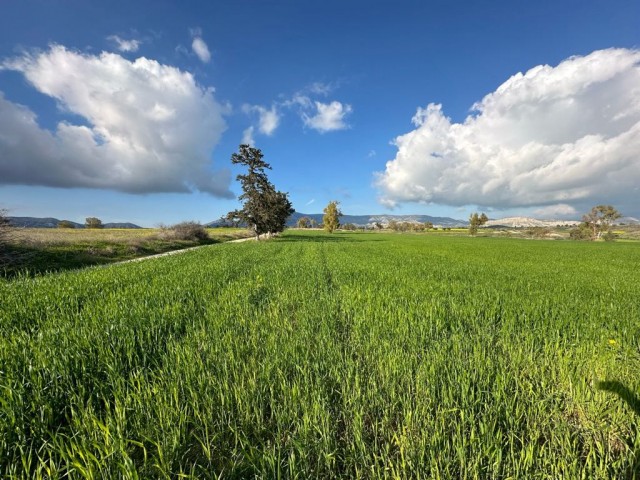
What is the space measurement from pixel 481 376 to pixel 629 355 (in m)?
3.01

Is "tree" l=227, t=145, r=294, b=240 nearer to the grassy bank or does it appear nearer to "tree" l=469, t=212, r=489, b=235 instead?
the grassy bank

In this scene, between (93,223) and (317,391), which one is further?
(93,223)

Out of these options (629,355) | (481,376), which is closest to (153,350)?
(481,376)

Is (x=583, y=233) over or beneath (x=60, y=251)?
beneath

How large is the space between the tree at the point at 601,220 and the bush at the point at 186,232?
105 metres

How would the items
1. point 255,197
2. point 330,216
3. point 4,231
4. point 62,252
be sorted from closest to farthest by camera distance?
point 4,231 → point 62,252 → point 255,197 → point 330,216

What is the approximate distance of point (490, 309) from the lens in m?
6.28

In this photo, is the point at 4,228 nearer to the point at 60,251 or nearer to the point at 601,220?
the point at 60,251

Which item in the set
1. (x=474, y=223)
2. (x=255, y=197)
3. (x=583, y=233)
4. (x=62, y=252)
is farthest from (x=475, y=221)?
(x=62, y=252)

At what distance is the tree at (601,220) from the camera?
76.8 m

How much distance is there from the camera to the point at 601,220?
257 ft

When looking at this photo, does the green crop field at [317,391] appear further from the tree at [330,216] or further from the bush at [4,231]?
the tree at [330,216]

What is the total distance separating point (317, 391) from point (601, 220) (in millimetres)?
112402

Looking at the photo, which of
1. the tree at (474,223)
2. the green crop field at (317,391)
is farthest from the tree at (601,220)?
the green crop field at (317,391)
